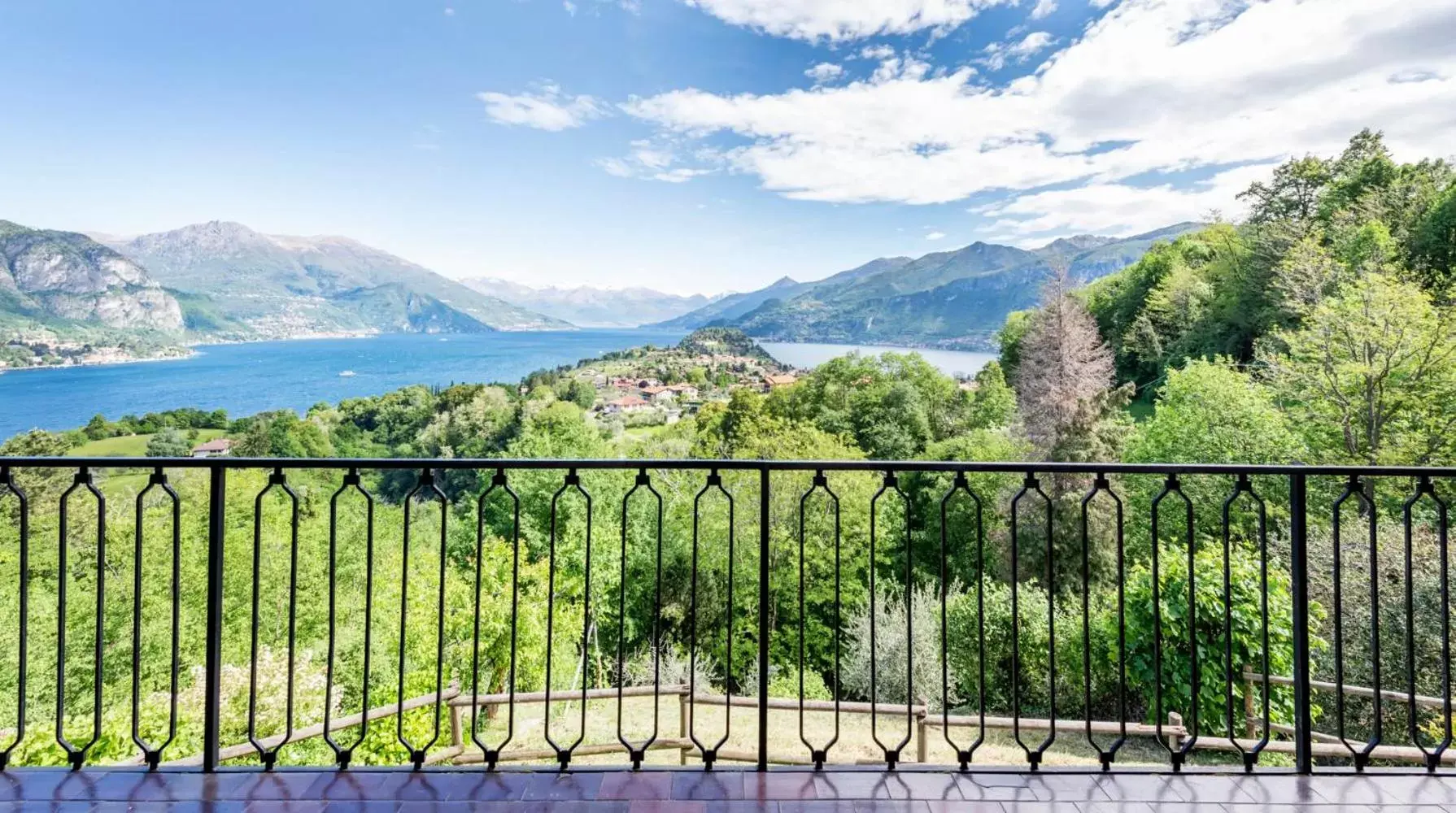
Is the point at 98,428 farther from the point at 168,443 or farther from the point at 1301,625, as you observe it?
Result: the point at 1301,625

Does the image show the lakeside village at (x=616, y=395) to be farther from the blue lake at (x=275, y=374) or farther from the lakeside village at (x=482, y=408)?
the blue lake at (x=275, y=374)

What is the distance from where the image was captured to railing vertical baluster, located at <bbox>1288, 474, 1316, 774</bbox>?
2.04 m

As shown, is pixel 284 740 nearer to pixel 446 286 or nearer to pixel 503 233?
pixel 503 233

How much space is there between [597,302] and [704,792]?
15820cm

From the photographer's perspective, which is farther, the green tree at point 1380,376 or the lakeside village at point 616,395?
the lakeside village at point 616,395

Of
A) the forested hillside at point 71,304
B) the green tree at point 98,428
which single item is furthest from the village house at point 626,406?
the forested hillside at point 71,304

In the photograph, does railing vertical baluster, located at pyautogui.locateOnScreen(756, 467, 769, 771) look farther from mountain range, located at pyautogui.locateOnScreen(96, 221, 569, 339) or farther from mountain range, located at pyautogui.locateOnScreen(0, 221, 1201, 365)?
mountain range, located at pyautogui.locateOnScreen(96, 221, 569, 339)

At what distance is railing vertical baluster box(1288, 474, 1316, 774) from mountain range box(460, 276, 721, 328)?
12511 cm

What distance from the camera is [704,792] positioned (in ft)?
6.36

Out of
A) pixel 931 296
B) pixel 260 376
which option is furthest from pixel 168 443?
pixel 931 296

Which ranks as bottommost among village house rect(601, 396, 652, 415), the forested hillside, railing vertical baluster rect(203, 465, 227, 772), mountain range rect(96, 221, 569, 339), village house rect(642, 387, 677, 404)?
railing vertical baluster rect(203, 465, 227, 772)

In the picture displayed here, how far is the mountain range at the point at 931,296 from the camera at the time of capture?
48.4m

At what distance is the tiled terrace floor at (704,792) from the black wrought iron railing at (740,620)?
0.25 feet

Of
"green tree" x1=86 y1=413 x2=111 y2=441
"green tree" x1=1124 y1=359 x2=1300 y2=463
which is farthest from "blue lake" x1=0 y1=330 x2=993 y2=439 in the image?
"green tree" x1=1124 y1=359 x2=1300 y2=463
